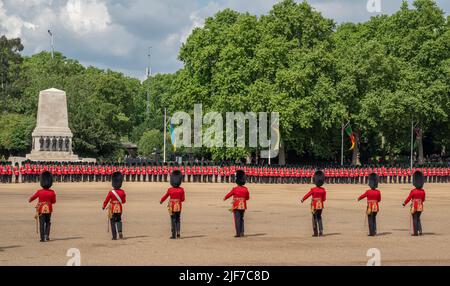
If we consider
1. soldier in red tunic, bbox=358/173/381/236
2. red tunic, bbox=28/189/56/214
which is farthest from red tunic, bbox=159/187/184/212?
soldier in red tunic, bbox=358/173/381/236

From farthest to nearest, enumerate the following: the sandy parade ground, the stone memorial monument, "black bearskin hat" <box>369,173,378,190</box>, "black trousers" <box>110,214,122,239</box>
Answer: the stone memorial monument
"black bearskin hat" <box>369,173,378,190</box>
"black trousers" <box>110,214,122,239</box>
the sandy parade ground

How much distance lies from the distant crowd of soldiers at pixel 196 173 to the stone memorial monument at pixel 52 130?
7.60 metres

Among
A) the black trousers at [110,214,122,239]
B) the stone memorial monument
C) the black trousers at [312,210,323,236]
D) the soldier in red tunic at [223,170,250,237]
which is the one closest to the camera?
the black trousers at [110,214,122,239]

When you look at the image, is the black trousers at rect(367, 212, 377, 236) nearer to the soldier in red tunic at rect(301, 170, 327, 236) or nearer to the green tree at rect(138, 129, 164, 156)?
the soldier in red tunic at rect(301, 170, 327, 236)

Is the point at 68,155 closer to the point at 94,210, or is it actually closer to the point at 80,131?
the point at 80,131

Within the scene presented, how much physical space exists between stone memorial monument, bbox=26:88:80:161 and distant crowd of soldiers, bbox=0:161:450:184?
299 inches

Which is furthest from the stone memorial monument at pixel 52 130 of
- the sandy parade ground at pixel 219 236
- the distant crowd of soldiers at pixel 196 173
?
the sandy parade ground at pixel 219 236

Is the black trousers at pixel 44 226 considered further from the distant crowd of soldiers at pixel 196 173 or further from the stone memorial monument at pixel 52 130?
the stone memorial monument at pixel 52 130

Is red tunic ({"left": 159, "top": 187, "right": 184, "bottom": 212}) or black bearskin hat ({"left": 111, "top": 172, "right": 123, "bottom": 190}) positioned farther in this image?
black bearskin hat ({"left": 111, "top": 172, "right": 123, "bottom": 190})

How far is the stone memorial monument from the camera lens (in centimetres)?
5388

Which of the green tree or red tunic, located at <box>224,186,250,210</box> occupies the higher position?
the green tree

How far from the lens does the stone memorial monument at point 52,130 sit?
177 ft

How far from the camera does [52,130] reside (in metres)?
54.3
